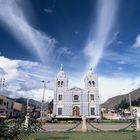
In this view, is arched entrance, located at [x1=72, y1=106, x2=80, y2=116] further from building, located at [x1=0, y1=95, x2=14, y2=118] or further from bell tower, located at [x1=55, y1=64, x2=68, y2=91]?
building, located at [x1=0, y1=95, x2=14, y2=118]

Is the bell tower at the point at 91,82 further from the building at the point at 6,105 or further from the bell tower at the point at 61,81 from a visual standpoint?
the building at the point at 6,105

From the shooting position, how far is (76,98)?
2469 inches

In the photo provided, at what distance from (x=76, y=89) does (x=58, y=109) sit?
7.64 meters

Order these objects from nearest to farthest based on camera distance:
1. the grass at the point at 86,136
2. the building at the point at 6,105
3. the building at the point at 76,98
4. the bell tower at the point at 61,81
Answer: the grass at the point at 86,136 < the building at the point at 76,98 < the bell tower at the point at 61,81 < the building at the point at 6,105

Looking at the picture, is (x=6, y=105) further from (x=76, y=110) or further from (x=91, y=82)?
(x=91, y=82)

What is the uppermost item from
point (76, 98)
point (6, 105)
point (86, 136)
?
point (76, 98)

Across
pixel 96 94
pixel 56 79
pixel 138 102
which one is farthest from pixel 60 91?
pixel 138 102

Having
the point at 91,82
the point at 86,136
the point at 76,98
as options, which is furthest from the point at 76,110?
the point at 86,136

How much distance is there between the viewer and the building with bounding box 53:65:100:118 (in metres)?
60.4

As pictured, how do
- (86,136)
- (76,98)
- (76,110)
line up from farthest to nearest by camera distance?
1. (76,98)
2. (76,110)
3. (86,136)

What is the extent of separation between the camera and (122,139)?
1214cm

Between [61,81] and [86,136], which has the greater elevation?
[61,81]

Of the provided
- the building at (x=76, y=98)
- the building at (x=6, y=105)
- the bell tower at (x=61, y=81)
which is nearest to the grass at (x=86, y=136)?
the building at (x=76, y=98)

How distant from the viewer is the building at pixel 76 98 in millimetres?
60375
